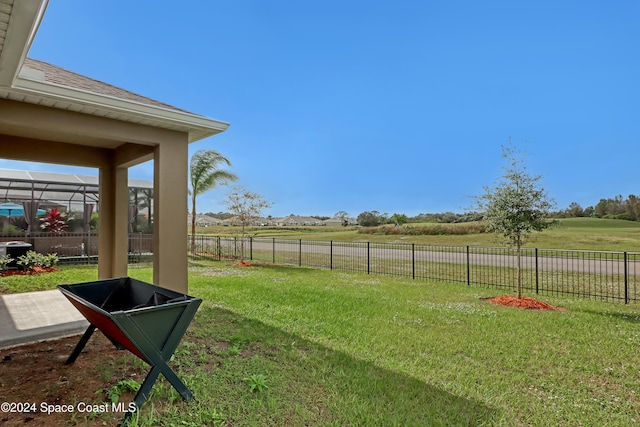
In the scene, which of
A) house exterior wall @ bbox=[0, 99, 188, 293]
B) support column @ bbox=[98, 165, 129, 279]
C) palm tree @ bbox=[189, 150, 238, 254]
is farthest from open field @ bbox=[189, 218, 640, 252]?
house exterior wall @ bbox=[0, 99, 188, 293]

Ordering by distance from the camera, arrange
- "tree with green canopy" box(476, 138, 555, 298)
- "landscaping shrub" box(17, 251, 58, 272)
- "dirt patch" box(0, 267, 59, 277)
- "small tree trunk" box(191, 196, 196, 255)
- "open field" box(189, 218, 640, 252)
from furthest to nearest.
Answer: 1. "open field" box(189, 218, 640, 252)
2. "small tree trunk" box(191, 196, 196, 255)
3. "landscaping shrub" box(17, 251, 58, 272)
4. "dirt patch" box(0, 267, 59, 277)
5. "tree with green canopy" box(476, 138, 555, 298)

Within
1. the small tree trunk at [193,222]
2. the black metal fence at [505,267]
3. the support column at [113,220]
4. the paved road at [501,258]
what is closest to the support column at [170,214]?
the support column at [113,220]

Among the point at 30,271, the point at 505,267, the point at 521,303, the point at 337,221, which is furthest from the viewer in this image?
the point at 337,221

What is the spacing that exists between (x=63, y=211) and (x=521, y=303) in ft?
57.5

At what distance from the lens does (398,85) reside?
22.6 metres

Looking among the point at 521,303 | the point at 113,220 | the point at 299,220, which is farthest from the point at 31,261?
the point at 299,220

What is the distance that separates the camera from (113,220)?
693cm

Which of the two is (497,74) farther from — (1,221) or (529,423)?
(1,221)

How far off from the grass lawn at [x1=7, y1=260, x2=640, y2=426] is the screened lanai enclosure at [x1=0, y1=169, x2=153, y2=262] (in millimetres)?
9073

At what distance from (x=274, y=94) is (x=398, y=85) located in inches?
341

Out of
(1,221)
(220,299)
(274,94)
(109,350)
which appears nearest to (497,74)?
(274,94)

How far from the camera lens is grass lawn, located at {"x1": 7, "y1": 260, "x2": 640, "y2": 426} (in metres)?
2.81

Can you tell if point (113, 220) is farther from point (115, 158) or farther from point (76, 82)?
point (76, 82)

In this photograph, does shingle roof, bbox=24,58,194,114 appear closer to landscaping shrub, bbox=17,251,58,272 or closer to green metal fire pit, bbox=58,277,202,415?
green metal fire pit, bbox=58,277,202,415
